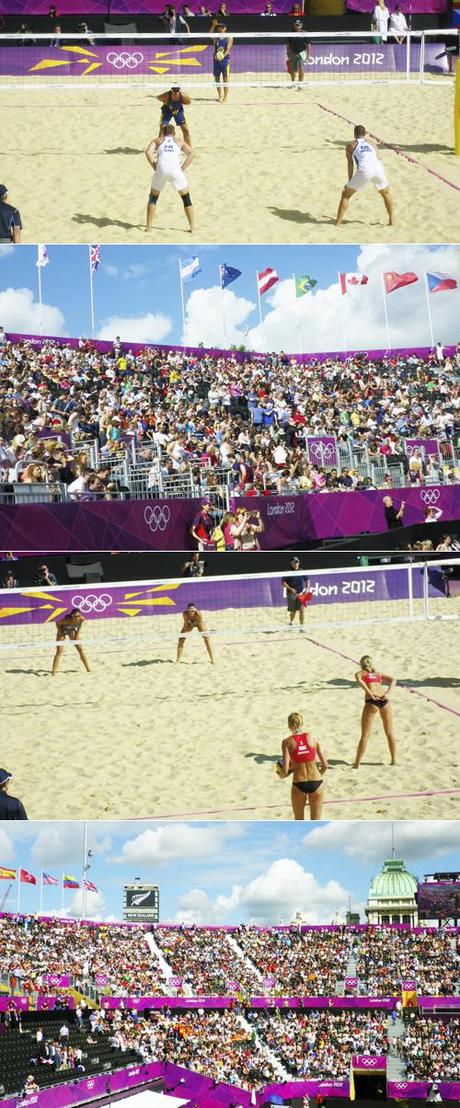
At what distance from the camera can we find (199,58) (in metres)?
18.5

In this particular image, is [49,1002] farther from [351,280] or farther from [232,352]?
[351,280]

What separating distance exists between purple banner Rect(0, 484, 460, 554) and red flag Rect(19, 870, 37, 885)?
6935 mm

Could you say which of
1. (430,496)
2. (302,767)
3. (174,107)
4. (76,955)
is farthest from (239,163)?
(76,955)

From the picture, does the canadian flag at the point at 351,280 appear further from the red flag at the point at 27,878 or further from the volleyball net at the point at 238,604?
the red flag at the point at 27,878

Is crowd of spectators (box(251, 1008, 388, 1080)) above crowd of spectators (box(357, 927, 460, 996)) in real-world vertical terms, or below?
below

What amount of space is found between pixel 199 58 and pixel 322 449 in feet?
20.5

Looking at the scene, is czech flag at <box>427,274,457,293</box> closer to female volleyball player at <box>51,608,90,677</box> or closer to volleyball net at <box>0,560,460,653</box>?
volleyball net at <box>0,560,460,653</box>

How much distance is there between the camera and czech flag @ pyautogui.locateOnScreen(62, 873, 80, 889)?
2181 cm

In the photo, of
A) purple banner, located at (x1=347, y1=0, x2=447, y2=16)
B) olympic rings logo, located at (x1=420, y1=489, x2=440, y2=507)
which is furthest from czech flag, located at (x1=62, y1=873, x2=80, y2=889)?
purple banner, located at (x1=347, y1=0, x2=447, y2=16)

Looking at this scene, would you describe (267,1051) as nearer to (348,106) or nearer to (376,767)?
(376,767)

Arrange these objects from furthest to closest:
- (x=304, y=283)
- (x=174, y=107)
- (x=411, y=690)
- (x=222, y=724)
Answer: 1. (x=304, y=283)
2. (x=174, y=107)
3. (x=411, y=690)
4. (x=222, y=724)

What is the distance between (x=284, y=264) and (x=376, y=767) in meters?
8.91

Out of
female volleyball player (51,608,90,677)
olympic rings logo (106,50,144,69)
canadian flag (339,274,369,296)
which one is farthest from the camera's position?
canadian flag (339,274,369,296)

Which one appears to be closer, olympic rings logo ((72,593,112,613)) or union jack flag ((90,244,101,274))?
olympic rings logo ((72,593,112,613))
